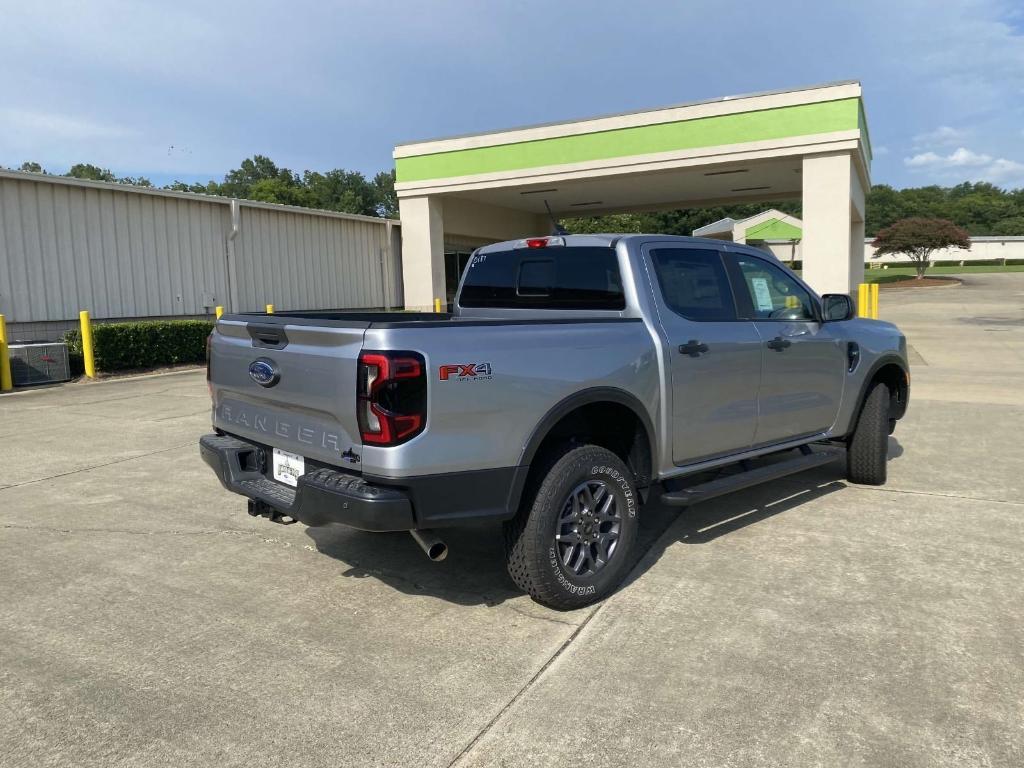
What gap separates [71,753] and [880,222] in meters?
109

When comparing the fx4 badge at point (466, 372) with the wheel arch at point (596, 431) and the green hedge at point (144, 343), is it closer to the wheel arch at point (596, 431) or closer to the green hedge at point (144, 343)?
the wheel arch at point (596, 431)

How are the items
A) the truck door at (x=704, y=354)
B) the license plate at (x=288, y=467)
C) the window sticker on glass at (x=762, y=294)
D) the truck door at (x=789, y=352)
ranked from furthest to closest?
the window sticker on glass at (x=762, y=294)
the truck door at (x=789, y=352)
the truck door at (x=704, y=354)
the license plate at (x=288, y=467)

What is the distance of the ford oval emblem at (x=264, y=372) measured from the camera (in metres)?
3.72

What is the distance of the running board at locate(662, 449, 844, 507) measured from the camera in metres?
4.30

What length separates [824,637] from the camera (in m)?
3.51

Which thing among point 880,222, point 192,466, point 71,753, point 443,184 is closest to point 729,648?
point 71,753

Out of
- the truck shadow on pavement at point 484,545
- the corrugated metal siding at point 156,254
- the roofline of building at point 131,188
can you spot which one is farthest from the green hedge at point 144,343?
the truck shadow on pavement at point 484,545

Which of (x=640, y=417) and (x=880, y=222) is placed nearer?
(x=640, y=417)

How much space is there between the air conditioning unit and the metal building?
1.44 meters

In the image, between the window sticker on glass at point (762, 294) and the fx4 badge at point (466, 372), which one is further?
the window sticker on glass at point (762, 294)

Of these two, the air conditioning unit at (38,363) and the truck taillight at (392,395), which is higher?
the truck taillight at (392,395)

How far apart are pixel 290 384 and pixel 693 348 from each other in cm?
217

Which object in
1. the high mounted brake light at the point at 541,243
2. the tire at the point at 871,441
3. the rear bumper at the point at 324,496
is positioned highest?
the high mounted brake light at the point at 541,243

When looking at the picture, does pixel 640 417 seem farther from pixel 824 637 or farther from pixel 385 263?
pixel 385 263
